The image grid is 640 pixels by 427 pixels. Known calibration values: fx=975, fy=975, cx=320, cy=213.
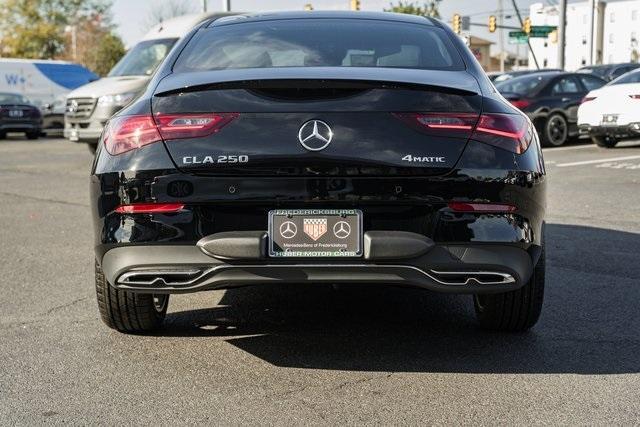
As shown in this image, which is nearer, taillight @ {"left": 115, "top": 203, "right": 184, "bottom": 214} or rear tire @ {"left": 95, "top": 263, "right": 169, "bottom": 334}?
taillight @ {"left": 115, "top": 203, "right": 184, "bottom": 214}

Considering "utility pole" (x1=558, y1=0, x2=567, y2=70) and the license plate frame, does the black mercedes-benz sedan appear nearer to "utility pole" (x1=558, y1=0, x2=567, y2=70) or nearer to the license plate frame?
the license plate frame

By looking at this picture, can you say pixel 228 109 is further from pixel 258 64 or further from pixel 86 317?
pixel 86 317

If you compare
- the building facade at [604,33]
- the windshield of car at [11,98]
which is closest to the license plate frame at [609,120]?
the windshield of car at [11,98]

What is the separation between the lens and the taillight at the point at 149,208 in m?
3.79

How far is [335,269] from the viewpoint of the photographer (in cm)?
375

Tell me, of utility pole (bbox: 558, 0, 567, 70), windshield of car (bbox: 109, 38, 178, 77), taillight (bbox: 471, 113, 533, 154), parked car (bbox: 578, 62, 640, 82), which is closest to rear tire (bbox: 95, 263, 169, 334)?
taillight (bbox: 471, 113, 533, 154)

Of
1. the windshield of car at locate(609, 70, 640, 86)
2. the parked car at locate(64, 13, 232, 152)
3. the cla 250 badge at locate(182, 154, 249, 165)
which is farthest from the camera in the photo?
the windshield of car at locate(609, 70, 640, 86)

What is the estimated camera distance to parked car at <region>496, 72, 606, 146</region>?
18.0 metres

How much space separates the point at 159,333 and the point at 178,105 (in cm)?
127

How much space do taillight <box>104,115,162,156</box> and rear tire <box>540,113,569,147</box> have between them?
49.5ft

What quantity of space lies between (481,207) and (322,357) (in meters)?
0.98

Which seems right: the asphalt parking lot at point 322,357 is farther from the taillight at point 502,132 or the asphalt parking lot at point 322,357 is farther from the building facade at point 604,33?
the building facade at point 604,33

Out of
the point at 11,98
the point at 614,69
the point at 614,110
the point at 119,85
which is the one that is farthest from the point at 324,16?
the point at 614,69

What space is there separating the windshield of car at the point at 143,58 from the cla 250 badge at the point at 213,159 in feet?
41.1
